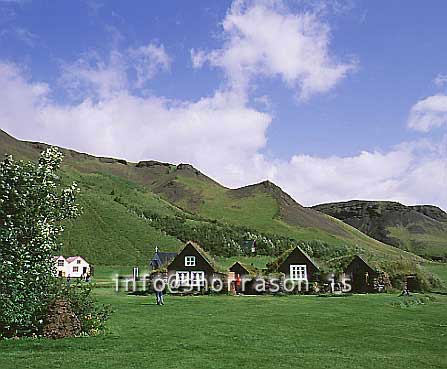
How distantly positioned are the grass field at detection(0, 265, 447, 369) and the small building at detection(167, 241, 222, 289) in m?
22.3

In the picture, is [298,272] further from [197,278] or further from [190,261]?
[190,261]

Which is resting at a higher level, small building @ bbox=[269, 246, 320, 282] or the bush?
small building @ bbox=[269, 246, 320, 282]

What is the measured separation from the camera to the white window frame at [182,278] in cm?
5678

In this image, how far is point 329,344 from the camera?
870 inches

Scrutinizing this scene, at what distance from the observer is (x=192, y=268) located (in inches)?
2293

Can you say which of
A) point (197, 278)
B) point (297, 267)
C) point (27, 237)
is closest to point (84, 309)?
point (27, 237)

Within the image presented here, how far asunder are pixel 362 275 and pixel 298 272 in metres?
6.32

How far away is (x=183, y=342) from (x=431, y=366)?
8.95 meters

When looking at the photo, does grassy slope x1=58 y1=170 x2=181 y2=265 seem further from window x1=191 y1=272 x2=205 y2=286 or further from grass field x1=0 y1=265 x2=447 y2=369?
grass field x1=0 y1=265 x2=447 y2=369

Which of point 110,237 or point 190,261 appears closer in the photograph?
point 190,261

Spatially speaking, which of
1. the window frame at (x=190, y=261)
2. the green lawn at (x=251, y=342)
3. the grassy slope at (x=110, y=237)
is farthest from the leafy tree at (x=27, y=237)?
the grassy slope at (x=110, y=237)

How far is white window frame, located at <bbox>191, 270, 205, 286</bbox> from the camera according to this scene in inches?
2222

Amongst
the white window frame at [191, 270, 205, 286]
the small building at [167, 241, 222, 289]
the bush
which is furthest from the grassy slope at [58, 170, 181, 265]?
the bush

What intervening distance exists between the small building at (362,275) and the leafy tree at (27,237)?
37.9 meters
